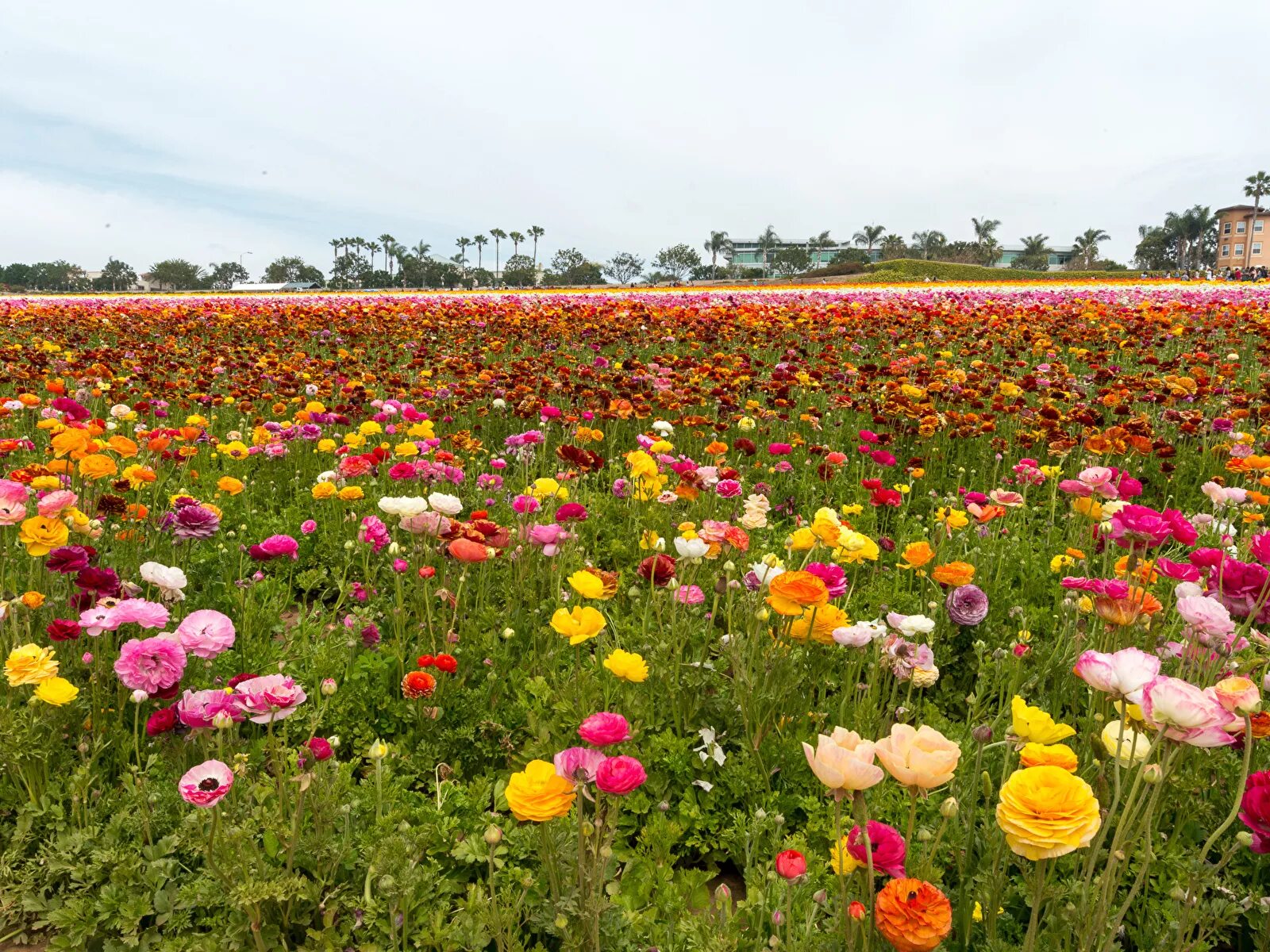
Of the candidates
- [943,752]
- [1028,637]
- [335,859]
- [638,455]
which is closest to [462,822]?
[335,859]

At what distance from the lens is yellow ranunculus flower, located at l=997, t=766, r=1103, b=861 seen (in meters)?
1.03

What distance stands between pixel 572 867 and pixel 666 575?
96 centimetres

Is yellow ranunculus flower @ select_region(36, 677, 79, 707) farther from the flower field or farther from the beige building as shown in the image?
the beige building

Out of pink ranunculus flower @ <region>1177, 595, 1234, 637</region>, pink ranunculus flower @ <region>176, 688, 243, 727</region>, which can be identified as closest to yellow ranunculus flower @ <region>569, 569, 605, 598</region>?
pink ranunculus flower @ <region>176, 688, 243, 727</region>

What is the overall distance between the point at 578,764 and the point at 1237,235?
398 ft

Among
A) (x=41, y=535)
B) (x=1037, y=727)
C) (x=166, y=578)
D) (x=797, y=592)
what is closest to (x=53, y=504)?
(x=41, y=535)

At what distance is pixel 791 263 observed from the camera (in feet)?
312

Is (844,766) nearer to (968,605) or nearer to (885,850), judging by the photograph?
(885,850)

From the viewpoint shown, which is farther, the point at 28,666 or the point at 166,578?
the point at 166,578

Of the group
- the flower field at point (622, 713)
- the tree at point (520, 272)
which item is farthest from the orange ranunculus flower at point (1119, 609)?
the tree at point (520, 272)

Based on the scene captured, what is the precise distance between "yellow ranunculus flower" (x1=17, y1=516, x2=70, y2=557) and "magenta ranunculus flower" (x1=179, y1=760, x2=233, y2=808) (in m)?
1.03

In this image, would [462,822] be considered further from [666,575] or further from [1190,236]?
[1190,236]

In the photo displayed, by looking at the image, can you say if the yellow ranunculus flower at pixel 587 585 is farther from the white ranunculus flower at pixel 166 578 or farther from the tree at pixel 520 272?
the tree at pixel 520 272

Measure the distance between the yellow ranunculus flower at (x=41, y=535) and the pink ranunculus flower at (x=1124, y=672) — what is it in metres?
2.46
